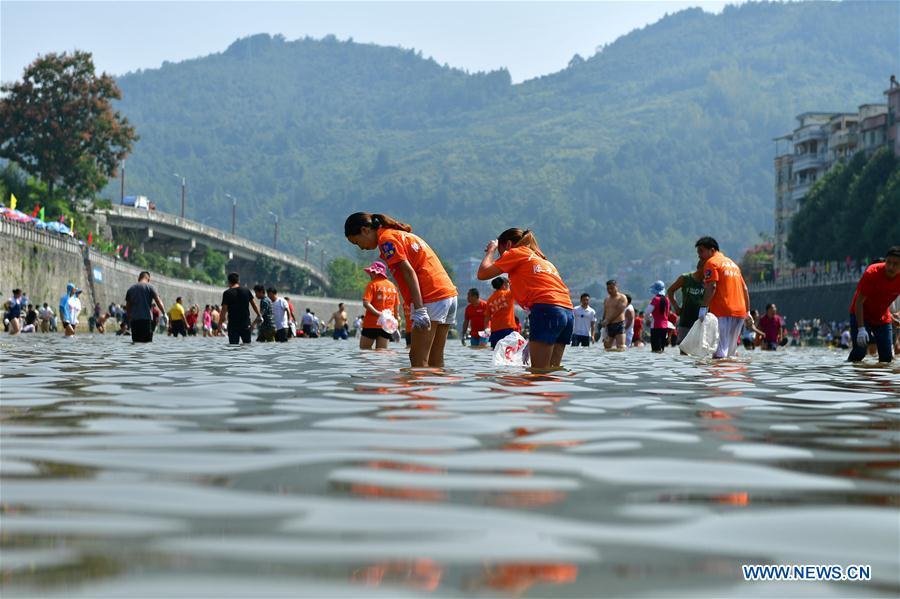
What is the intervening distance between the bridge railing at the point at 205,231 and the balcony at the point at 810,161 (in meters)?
57.9

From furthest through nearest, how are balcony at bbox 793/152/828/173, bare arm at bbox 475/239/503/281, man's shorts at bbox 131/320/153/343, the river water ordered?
balcony at bbox 793/152/828/173 < man's shorts at bbox 131/320/153/343 < bare arm at bbox 475/239/503/281 < the river water

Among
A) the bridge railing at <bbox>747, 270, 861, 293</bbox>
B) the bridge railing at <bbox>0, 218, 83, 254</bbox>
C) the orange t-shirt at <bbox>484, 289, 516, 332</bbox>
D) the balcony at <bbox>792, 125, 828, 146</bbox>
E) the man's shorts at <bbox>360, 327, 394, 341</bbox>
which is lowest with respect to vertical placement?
the man's shorts at <bbox>360, 327, 394, 341</bbox>

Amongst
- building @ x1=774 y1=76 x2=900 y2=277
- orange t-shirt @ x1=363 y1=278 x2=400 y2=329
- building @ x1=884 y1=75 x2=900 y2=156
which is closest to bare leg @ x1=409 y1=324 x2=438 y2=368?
orange t-shirt @ x1=363 y1=278 x2=400 y2=329

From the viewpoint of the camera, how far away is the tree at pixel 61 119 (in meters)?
61.3

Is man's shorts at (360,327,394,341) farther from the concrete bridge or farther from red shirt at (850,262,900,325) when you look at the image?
the concrete bridge

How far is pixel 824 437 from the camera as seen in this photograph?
5766 millimetres

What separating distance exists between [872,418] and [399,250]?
5.33 metres

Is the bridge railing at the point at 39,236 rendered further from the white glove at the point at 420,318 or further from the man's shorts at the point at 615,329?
the white glove at the point at 420,318

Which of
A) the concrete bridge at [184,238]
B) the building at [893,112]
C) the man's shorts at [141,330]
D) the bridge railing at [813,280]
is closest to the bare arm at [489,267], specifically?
the man's shorts at [141,330]

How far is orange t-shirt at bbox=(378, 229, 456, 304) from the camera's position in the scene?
1118cm

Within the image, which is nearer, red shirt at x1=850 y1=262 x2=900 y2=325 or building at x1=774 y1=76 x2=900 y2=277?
red shirt at x1=850 y1=262 x2=900 y2=325

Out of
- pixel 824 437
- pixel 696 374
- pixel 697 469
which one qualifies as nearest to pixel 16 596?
pixel 697 469

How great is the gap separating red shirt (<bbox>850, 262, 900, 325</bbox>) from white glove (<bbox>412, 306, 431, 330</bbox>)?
19.2ft

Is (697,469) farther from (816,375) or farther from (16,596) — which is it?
(816,375)
